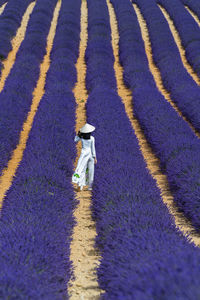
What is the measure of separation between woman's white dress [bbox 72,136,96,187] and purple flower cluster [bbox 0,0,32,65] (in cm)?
976

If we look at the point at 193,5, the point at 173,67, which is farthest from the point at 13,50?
the point at 193,5

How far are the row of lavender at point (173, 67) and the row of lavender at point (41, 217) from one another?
9.67 feet

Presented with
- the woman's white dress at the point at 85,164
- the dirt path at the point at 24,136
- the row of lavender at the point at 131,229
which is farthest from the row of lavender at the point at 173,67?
the dirt path at the point at 24,136

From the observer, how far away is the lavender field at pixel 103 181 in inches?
90.9

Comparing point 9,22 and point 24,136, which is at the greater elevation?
point 9,22

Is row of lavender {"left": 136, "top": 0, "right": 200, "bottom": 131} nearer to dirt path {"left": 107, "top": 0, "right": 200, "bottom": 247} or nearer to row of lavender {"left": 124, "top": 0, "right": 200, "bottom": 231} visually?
row of lavender {"left": 124, "top": 0, "right": 200, "bottom": 231}

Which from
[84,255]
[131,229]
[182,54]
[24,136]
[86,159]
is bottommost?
[24,136]

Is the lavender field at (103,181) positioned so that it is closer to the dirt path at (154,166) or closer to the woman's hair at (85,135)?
the dirt path at (154,166)

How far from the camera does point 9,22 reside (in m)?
16.5

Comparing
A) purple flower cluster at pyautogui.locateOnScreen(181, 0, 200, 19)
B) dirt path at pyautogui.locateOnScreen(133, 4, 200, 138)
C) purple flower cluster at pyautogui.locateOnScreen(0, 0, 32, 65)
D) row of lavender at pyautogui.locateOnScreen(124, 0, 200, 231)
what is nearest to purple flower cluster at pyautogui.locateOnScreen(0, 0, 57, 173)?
purple flower cluster at pyautogui.locateOnScreen(0, 0, 32, 65)

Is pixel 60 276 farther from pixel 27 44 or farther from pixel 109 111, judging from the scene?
pixel 27 44

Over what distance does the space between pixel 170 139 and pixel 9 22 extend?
13.8 meters

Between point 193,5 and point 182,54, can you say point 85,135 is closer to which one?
point 182,54

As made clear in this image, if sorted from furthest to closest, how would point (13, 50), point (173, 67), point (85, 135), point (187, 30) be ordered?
point (187, 30), point (13, 50), point (173, 67), point (85, 135)
